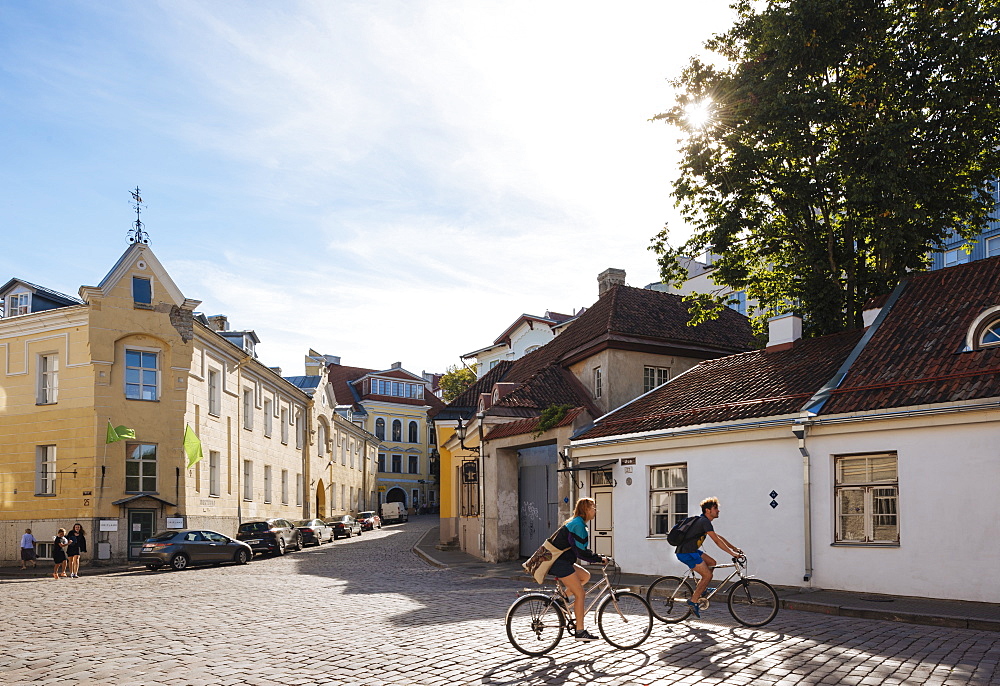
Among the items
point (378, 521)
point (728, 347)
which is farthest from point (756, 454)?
point (378, 521)

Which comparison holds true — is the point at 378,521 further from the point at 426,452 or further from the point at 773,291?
the point at 773,291

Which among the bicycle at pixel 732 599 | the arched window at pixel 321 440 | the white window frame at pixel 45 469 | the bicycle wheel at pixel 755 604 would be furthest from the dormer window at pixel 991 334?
the arched window at pixel 321 440

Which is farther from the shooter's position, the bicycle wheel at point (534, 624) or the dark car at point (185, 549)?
the dark car at point (185, 549)

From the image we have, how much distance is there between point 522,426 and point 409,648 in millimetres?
15223

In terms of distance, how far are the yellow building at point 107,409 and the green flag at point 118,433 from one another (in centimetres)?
8

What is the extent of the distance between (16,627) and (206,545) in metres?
16.4

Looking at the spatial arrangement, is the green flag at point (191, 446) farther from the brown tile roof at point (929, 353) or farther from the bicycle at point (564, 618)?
the bicycle at point (564, 618)

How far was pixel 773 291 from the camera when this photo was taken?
27.5 metres

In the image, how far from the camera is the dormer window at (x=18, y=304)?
33219mm

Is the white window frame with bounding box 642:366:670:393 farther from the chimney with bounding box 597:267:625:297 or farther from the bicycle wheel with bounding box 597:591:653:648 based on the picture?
the bicycle wheel with bounding box 597:591:653:648

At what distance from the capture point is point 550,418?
944 inches

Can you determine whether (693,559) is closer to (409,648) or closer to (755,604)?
(755,604)

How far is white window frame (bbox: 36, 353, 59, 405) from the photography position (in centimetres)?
3241

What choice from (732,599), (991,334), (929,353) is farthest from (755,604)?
(991,334)
